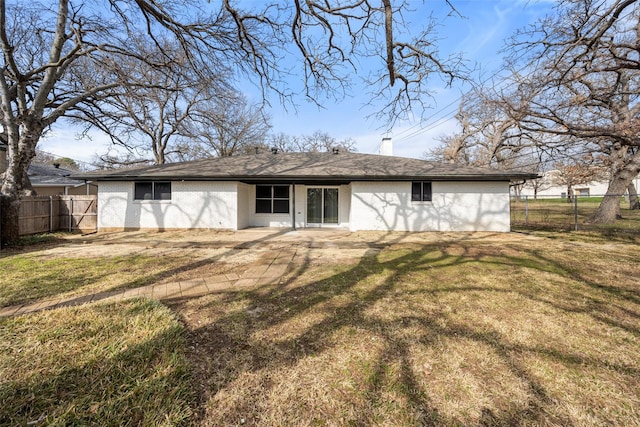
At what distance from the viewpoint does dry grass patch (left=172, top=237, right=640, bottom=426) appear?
1.85 m

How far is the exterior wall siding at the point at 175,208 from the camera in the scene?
427 inches

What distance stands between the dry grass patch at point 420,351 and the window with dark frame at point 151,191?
873 cm

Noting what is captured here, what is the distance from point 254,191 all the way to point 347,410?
11315 mm

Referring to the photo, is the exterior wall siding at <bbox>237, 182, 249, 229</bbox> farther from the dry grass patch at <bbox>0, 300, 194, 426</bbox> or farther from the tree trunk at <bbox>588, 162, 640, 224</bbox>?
the tree trunk at <bbox>588, 162, 640, 224</bbox>

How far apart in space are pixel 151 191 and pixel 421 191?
36.8 feet

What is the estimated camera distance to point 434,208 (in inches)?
430

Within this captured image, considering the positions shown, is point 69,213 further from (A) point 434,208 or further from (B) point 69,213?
(A) point 434,208

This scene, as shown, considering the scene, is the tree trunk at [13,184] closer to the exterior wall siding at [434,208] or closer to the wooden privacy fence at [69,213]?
the wooden privacy fence at [69,213]

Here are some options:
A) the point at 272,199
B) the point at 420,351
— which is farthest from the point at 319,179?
the point at 420,351

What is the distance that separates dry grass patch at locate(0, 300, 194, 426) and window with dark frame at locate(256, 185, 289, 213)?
30.6ft

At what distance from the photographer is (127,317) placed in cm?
301

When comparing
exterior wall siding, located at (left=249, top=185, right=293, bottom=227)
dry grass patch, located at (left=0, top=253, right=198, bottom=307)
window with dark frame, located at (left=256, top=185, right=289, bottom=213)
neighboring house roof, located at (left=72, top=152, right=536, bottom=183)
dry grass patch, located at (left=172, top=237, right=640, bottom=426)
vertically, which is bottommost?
dry grass patch, located at (left=172, top=237, right=640, bottom=426)

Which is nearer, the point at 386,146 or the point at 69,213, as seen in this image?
the point at 69,213

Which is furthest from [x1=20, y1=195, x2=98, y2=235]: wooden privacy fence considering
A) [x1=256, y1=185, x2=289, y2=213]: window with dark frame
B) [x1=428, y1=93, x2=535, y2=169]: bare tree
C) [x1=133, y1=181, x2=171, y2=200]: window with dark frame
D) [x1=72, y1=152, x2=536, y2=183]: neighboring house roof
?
[x1=428, y1=93, x2=535, y2=169]: bare tree
